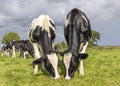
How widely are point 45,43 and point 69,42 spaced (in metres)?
1.14

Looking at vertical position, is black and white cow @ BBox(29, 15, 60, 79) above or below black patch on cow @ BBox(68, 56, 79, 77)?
above

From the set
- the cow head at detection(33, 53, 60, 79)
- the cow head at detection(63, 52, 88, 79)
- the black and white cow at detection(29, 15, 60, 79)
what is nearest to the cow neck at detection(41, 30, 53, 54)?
the black and white cow at detection(29, 15, 60, 79)

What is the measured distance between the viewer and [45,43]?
49.4ft

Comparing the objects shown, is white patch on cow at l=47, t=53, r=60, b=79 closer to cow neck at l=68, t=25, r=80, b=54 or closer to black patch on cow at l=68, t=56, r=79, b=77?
black patch on cow at l=68, t=56, r=79, b=77

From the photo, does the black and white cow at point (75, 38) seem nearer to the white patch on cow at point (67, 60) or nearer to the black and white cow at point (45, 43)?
the white patch on cow at point (67, 60)

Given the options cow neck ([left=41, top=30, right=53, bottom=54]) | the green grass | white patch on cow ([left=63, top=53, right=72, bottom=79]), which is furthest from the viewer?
cow neck ([left=41, top=30, right=53, bottom=54])

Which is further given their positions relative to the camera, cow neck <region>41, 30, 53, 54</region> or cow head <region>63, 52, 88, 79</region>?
cow neck <region>41, 30, 53, 54</region>

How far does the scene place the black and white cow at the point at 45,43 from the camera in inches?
550

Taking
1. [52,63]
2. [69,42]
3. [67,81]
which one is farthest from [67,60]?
[69,42]

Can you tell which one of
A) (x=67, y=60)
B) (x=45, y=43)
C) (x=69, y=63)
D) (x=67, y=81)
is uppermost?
(x=45, y=43)

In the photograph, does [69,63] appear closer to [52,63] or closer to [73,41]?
[52,63]

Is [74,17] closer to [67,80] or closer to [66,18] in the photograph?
[66,18]

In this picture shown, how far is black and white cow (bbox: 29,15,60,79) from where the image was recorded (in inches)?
550

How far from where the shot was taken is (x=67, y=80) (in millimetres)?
13680
